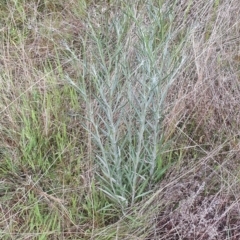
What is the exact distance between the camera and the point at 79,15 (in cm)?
248

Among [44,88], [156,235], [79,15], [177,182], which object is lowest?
[156,235]

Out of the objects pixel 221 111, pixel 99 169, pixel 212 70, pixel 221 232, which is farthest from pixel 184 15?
pixel 221 232

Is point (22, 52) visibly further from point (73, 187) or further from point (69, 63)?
point (73, 187)

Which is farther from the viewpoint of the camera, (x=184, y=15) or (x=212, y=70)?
(x=184, y=15)

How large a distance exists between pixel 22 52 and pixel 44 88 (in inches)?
11.8

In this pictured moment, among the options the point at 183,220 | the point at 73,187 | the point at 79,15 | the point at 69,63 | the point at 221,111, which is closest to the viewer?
the point at 183,220

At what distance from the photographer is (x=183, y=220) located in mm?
1736

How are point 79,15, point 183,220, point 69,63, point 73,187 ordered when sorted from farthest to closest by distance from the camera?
point 79,15
point 69,63
point 73,187
point 183,220

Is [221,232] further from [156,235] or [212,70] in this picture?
[212,70]

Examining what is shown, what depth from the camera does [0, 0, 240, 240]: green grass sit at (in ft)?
5.50

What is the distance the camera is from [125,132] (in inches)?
73.5

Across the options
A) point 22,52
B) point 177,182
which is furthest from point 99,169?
point 22,52

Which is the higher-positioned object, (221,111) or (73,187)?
(221,111)

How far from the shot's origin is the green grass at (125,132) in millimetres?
1677
